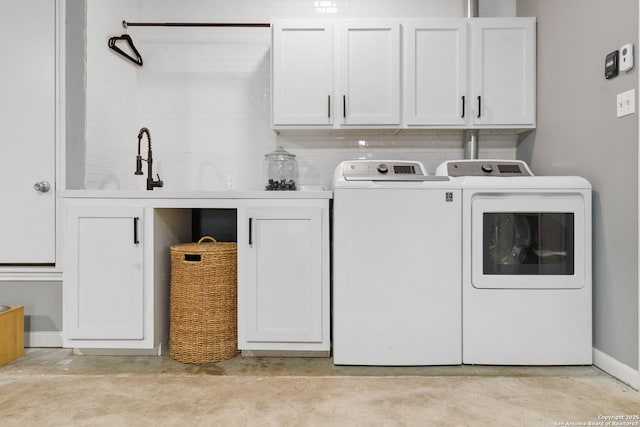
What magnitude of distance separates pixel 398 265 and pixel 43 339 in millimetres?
2088

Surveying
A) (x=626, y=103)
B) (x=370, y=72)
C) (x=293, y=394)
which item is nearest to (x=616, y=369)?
(x=626, y=103)

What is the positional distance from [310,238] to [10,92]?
6.23ft

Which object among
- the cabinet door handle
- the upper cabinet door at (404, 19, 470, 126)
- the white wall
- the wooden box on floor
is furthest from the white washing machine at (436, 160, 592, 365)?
the wooden box on floor

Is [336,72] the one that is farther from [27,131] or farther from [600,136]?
[27,131]

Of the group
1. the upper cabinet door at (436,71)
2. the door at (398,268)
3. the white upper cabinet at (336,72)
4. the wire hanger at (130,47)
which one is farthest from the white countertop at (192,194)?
the wire hanger at (130,47)

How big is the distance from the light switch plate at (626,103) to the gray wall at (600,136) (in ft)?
0.09

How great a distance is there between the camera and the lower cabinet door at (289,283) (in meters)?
2.20

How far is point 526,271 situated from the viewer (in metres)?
2.15

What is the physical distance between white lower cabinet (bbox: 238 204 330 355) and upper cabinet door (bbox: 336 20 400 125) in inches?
31.2

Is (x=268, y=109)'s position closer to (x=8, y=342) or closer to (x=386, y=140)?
(x=386, y=140)

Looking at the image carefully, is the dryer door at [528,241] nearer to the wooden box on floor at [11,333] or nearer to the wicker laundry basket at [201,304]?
the wicker laundry basket at [201,304]

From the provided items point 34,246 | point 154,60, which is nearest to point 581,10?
point 154,60

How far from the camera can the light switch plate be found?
1.89 meters

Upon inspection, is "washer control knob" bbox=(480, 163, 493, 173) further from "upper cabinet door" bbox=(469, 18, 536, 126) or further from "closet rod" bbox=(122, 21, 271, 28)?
"closet rod" bbox=(122, 21, 271, 28)
